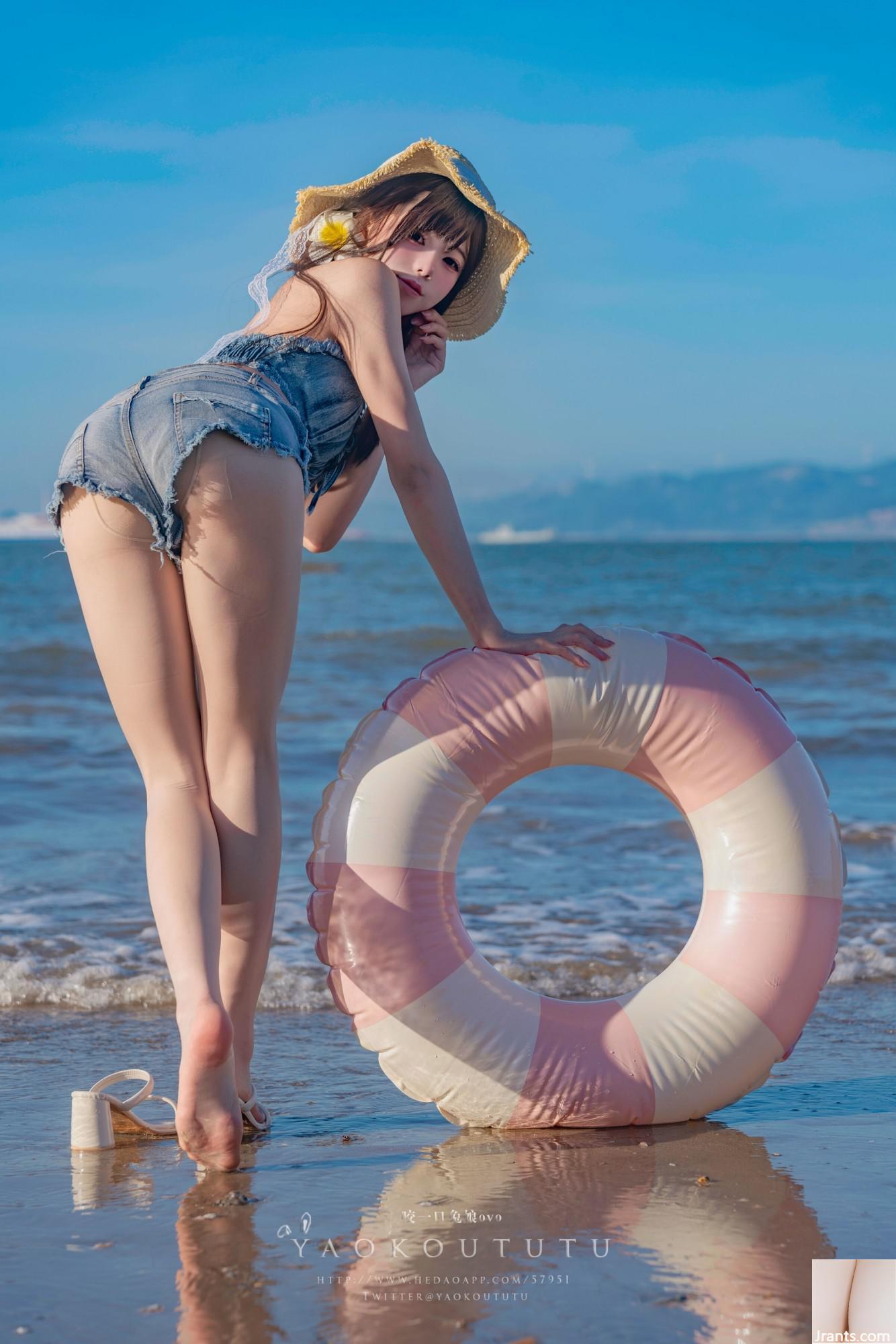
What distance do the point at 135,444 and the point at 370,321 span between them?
0.47 metres

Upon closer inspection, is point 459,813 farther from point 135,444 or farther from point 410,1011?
point 135,444

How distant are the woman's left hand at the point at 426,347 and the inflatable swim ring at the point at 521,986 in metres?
0.54

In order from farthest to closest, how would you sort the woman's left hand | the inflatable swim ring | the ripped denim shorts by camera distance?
the woman's left hand → the inflatable swim ring → the ripped denim shorts

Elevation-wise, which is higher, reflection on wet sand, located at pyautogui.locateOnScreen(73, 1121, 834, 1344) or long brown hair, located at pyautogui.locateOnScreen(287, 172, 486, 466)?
long brown hair, located at pyautogui.locateOnScreen(287, 172, 486, 466)

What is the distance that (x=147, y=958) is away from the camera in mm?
3588

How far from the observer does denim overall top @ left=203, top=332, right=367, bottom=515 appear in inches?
86.0

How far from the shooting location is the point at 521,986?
2359mm

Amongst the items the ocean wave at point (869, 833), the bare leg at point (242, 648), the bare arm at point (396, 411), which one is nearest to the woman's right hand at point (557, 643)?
the bare arm at point (396, 411)

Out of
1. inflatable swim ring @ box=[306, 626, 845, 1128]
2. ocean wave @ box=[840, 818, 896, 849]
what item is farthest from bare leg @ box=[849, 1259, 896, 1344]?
ocean wave @ box=[840, 818, 896, 849]

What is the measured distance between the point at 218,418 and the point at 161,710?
0.48 metres

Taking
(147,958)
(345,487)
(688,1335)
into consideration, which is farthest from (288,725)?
(688,1335)

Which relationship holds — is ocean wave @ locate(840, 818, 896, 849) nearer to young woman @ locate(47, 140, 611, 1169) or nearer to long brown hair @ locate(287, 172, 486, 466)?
young woman @ locate(47, 140, 611, 1169)

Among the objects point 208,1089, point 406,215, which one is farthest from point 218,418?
point 208,1089

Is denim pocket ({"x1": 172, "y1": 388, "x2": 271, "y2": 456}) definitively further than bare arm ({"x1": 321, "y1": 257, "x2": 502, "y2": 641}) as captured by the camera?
No
